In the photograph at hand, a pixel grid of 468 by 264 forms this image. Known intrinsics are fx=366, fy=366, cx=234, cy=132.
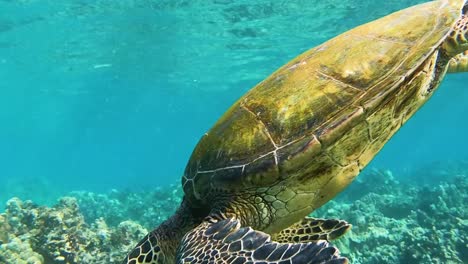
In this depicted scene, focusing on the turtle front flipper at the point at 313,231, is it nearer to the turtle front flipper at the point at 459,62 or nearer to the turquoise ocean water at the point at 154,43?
the turtle front flipper at the point at 459,62

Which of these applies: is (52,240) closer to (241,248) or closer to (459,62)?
(241,248)

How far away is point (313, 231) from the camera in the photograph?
12.3ft

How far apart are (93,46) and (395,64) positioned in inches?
947

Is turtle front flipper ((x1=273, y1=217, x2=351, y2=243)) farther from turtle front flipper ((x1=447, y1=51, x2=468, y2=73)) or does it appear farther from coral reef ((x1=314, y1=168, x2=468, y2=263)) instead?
coral reef ((x1=314, y1=168, x2=468, y2=263))

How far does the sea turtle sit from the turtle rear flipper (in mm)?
19

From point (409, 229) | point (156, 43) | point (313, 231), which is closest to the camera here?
point (313, 231)

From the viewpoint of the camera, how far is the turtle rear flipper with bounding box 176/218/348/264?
2357 mm

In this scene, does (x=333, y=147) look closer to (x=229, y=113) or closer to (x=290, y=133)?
(x=290, y=133)

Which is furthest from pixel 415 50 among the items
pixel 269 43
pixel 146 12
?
pixel 269 43

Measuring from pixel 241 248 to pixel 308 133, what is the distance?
1162mm

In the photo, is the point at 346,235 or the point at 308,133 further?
the point at 346,235

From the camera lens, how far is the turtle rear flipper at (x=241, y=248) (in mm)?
2357

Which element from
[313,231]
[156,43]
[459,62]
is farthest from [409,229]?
[156,43]

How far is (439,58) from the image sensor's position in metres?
3.67
